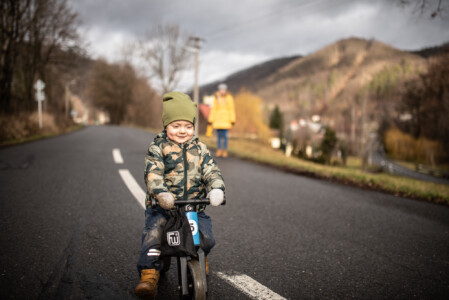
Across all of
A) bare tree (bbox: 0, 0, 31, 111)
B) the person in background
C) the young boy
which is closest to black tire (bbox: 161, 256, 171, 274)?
the young boy

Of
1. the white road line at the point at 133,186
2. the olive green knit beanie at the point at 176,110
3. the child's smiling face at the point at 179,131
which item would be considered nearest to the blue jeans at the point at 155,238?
the child's smiling face at the point at 179,131

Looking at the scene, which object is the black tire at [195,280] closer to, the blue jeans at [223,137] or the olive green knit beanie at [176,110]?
the olive green knit beanie at [176,110]

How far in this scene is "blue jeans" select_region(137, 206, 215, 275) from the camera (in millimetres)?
2254

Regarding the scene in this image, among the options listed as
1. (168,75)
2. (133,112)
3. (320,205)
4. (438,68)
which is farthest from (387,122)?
(320,205)

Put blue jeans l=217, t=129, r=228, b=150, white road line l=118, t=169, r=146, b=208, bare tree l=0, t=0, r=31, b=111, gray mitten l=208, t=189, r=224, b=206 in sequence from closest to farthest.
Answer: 1. gray mitten l=208, t=189, r=224, b=206
2. white road line l=118, t=169, r=146, b=208
3. blue jeans l=217, t=129, r=228, b=150
4. bare tree l=0, t=0, r=31, b=111

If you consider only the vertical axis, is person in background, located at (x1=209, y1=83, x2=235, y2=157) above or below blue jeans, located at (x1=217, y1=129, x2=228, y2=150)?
above

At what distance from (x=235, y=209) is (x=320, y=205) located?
1476 millimetres

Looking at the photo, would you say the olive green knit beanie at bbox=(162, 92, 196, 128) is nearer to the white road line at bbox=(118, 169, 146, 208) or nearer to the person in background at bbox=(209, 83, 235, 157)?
the white road line at bbox=(118, 169, 146, 208)

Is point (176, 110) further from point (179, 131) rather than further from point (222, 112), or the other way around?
point (222, 112)

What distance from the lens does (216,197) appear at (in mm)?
2188

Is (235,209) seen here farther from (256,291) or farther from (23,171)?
(23,171)

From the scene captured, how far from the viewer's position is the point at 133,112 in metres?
62.2

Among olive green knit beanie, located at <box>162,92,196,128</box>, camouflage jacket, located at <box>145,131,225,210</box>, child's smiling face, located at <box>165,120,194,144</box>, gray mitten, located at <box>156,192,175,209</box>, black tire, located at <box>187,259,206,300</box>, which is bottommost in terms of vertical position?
black tire, located at <box>187,259,206,300</box>

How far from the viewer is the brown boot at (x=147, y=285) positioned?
2199 mm
